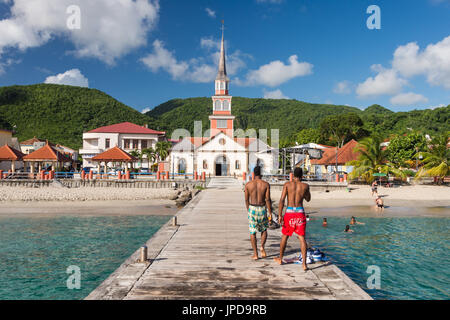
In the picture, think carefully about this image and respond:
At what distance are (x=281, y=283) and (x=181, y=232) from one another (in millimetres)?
4994

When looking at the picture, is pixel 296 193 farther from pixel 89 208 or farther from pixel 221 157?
pixel 221 157

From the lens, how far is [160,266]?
6156mm

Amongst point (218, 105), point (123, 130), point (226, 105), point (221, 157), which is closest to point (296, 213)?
point (221, 157)

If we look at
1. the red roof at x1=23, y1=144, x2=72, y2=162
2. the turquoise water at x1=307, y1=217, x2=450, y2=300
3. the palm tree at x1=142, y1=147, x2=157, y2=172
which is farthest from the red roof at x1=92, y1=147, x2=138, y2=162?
the turquoise water at x1=307, y1=217, x2=450, y2=300

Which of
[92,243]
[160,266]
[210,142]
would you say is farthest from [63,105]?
[160,266]

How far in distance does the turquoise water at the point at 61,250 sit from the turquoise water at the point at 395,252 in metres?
7.44

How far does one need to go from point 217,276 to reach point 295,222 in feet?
5.80

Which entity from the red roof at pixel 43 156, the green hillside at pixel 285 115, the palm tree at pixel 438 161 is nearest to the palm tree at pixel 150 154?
the red roof at pixel 43 156

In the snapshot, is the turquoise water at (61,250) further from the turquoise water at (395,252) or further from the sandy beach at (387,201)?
the sandy beach at (387,201)

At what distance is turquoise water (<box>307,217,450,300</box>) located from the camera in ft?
26.4

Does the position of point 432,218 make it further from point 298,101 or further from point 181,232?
point 298,101

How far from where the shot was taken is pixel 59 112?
313 feet

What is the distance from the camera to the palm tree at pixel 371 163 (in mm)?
32969

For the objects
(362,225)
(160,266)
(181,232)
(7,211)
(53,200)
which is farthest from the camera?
(53,200)
